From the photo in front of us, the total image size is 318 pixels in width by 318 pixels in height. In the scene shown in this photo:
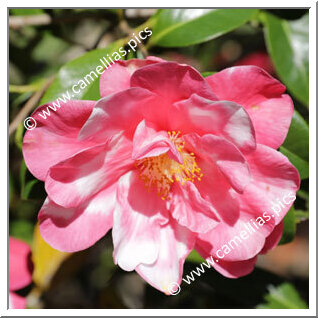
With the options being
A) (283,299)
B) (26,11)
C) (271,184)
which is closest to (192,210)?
(271,184)

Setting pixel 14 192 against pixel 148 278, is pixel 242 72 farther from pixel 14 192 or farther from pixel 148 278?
pixel 14 192

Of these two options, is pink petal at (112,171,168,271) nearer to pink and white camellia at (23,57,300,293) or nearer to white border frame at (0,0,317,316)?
pink and white camellia at (23,57,300,293)

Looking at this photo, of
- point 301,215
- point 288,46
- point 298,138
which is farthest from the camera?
point 288,46

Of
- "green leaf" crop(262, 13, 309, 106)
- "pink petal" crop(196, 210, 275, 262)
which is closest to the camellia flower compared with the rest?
"green leaf" crop(262, 13, 309, 106)

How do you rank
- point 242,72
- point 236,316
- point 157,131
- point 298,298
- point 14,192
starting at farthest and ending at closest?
point 14,192, point 298,298, point 236,316, point 157,131, point 242,72

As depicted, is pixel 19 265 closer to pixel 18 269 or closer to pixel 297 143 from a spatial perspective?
pixel 18 269

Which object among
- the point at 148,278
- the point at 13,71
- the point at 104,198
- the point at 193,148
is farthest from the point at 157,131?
the point at 13,71
